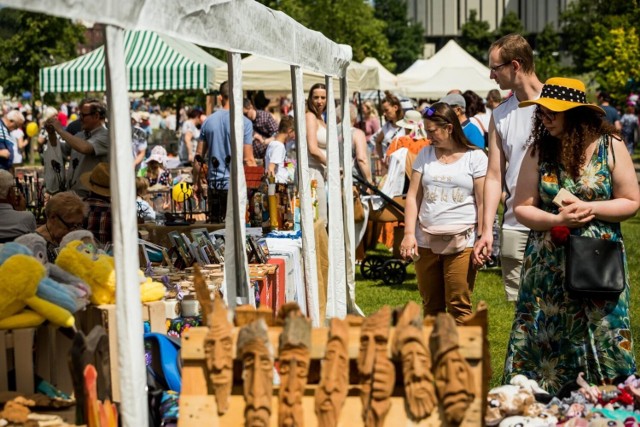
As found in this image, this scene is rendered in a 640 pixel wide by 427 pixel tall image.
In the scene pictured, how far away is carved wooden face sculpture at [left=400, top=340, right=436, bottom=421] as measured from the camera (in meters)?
3.35

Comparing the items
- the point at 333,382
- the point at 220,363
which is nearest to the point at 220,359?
the point at 220,363

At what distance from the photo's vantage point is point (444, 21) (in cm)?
10644

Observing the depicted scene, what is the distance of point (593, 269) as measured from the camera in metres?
4.70

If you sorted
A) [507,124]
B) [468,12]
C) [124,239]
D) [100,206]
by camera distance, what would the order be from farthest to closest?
[468,12] → [100,206] → [507,124] → [124,239]

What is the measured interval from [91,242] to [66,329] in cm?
98

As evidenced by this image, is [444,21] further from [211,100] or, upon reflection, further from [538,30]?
[211,100]

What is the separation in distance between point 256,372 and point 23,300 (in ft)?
3.52

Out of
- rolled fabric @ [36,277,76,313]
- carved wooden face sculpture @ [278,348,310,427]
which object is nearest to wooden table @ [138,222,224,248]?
rolled fabric @ [36,277,76,313]

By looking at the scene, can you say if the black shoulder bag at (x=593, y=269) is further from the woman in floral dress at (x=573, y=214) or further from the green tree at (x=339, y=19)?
the green tree at (x=339, y=19)

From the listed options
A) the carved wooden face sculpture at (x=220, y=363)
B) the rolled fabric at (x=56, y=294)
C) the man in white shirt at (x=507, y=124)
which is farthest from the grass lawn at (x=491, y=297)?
the carved wooden face sculpture at (x=220, y=363)

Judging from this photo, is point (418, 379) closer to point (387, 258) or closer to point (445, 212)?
point (445, 212)

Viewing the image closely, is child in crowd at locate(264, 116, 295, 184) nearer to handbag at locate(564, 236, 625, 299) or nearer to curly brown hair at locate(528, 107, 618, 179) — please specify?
curly brown hair at locate(528, 107, 618, 179)

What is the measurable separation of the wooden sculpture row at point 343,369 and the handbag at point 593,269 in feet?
4.86

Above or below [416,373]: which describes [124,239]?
above
